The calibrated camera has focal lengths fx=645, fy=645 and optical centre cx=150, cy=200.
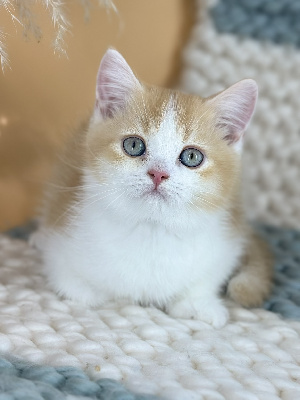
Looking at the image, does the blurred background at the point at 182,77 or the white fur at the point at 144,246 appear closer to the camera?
the white fur at the point at 144,246

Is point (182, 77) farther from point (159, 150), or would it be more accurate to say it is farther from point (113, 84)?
point (159, 150)

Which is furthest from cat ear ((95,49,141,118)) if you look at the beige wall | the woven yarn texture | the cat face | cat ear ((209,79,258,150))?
the woven yarn texture

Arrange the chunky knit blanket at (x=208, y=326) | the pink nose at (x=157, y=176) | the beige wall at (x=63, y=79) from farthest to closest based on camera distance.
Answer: the beige wall at (x=63, y=79) < the pink nose at (x=157, y=176) < the chunky knit blanket at (x=208, y=326)

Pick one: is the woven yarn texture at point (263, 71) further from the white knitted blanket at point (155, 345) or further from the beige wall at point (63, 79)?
the white knitted blanket at point (155, 345)

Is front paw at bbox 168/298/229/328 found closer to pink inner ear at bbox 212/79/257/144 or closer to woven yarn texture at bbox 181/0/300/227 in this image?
pink inner ear at bbox 212/79/257/144

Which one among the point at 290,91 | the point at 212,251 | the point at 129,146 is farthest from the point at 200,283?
the point at 290,91

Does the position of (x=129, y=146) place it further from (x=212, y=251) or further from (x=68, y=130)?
(x=68, y=130)

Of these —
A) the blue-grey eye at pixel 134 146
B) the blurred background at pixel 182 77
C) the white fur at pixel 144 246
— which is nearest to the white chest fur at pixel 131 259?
the white fur at pixel 144 246
